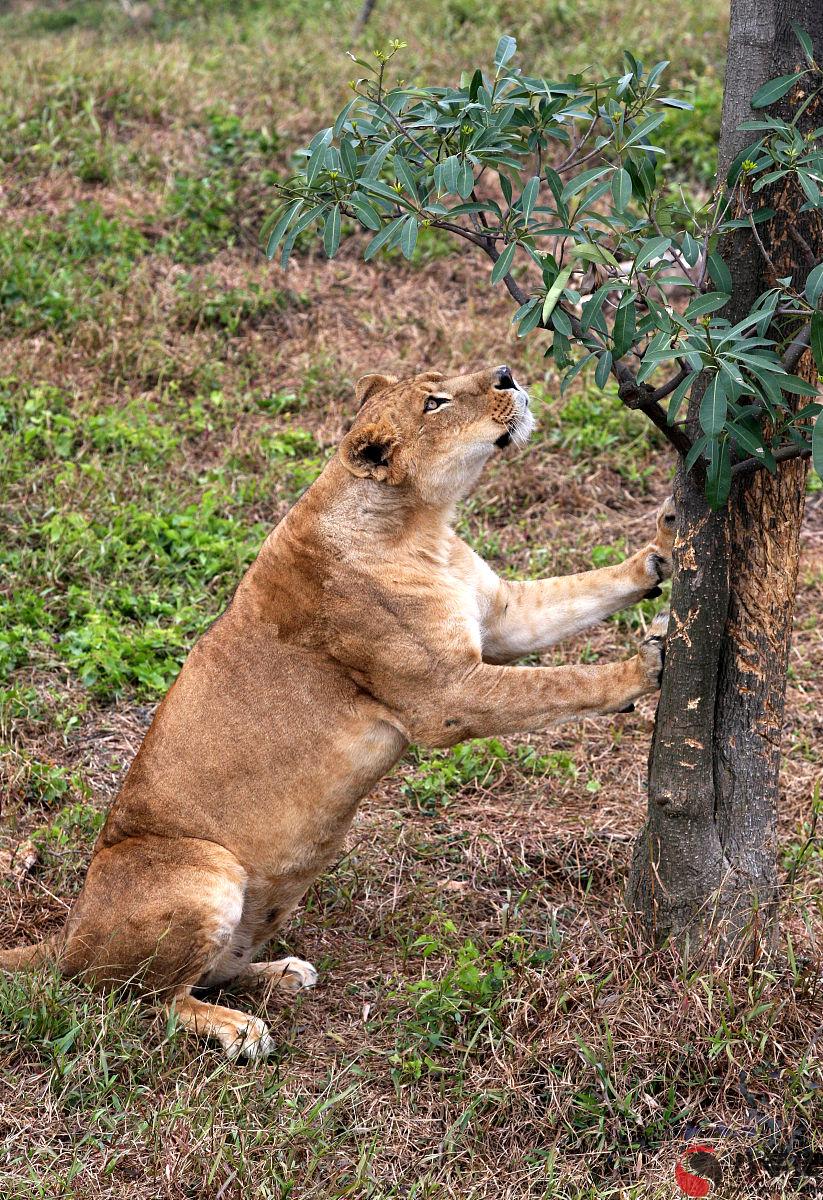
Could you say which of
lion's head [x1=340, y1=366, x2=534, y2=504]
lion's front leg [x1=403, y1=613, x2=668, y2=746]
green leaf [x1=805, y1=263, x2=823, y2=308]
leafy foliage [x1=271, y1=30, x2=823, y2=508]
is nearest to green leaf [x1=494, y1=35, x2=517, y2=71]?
leafy foliage [x1=271, y1=30, x2=823, y2=508]

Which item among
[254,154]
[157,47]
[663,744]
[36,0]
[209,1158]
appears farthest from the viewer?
[36,0]

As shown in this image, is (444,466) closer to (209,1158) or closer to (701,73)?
(209,1158)

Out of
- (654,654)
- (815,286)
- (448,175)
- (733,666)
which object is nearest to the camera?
(815,286)

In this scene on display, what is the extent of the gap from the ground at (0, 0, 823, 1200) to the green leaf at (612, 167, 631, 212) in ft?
7.48

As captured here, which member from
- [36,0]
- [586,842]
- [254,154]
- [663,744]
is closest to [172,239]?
[254,154]

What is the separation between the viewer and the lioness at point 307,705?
13.9ft

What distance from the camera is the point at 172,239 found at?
9.24 metres

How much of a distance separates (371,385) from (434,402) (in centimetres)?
43

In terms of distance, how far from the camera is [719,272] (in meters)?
3.33

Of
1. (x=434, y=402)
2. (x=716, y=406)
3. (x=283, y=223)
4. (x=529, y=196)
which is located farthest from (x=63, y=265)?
(x=716, y=406)

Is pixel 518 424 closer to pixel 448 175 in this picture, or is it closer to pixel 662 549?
pixel 662 549

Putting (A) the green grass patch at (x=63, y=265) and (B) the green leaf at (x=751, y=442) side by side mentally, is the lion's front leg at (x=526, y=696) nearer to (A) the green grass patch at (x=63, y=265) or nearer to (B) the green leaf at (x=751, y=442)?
(B) the green leaf at (x=751, y=442)

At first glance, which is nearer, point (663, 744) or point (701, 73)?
point (663, 744)

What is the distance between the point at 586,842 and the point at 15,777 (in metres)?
2.39
